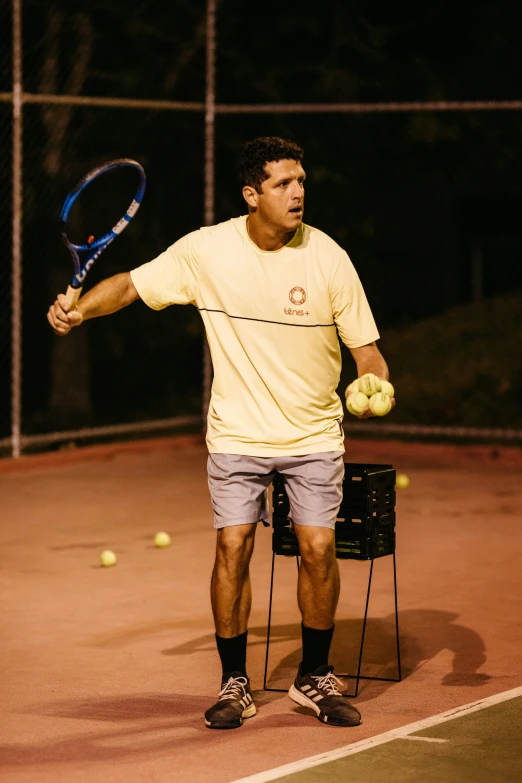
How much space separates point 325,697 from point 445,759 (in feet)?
2.41

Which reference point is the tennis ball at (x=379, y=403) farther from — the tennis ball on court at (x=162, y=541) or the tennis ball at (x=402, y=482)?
the tennis ball at (x=402, y=482)

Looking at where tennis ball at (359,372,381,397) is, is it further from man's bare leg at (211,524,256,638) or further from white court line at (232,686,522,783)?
white court line at (232,686,522,783)

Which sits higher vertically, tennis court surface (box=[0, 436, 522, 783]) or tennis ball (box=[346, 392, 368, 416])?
tennis ball (box=[346, 392, 368, 416])

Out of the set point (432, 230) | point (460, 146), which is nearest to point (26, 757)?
point (460, 146)

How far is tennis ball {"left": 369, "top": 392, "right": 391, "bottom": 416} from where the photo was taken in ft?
21.5

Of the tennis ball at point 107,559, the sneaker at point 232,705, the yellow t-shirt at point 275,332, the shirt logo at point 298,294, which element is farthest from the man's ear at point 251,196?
the tennis ball at point 107,559

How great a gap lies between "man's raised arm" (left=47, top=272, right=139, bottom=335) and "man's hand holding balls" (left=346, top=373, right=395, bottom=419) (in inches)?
40.1

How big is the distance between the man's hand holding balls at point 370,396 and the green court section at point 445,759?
1276mm

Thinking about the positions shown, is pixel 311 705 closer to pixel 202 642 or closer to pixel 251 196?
pixel 202 642

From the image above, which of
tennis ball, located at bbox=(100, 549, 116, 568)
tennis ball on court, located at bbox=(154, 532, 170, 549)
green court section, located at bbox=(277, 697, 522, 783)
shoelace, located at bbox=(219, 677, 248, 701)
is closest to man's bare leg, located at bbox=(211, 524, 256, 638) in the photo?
shoelace, located at bbox=(219, 677, 248, 701)

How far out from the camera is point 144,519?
11516 millimetres

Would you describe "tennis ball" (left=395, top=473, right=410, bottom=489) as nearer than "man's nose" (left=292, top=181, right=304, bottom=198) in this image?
No

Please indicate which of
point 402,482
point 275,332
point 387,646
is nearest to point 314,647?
point 387,646

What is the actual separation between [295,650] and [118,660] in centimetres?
85
